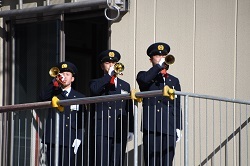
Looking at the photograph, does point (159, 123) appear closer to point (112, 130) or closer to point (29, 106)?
point (112, 130)

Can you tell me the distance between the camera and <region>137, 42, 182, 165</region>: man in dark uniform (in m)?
9.44

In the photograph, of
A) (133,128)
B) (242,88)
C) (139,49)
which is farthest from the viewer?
(139,49)

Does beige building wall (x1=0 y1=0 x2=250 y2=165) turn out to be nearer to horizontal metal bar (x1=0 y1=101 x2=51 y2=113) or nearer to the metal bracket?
the metal bracket

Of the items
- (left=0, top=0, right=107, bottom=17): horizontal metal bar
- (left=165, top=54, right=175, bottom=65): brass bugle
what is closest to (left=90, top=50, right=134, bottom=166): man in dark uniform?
(left=165, top=54, right=175, bottom=65): brass bugle

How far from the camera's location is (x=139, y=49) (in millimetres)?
11688

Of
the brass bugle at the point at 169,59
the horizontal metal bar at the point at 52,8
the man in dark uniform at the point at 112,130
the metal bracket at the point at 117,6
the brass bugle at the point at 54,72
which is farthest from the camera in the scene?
the horizontal metal bar at the point at 52,8

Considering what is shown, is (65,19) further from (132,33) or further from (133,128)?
(133,128)

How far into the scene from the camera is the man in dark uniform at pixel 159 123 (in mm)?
9438

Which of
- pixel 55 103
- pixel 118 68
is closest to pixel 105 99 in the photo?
pixel 118 68

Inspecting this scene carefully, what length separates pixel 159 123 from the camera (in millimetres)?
9570

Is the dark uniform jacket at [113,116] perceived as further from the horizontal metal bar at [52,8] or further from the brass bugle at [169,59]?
the horizontal metal bar at [52,8]

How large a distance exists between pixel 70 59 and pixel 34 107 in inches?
96.1

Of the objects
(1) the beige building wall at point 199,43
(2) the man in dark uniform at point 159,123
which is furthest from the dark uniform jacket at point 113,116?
(1) the beige building wall at point 199,43

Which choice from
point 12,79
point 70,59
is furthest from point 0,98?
point 70,59
